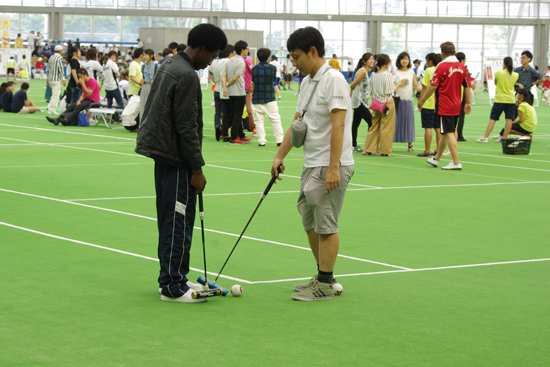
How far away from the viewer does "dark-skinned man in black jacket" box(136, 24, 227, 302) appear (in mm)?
5633

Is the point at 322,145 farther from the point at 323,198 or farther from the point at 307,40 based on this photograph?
the point at 307,40

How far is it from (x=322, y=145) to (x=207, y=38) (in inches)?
44.2

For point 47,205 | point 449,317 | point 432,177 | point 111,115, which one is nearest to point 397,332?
point 449,317

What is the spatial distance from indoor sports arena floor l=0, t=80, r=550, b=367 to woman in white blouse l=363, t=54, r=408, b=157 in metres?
3.22

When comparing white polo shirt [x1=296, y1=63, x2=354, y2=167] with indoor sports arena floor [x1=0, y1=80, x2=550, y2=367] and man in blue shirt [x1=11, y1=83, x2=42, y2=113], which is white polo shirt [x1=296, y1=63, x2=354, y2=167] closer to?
indoor sports arena floor [x1=0, y1=80, x2=550, y2=367]

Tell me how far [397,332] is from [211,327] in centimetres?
120

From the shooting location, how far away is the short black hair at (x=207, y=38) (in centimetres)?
573

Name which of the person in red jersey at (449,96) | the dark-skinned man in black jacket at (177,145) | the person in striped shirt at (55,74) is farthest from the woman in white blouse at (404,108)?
the person in striped shirt at (55,74)

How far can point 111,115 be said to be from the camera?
77.0ft

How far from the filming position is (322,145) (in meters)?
5.97

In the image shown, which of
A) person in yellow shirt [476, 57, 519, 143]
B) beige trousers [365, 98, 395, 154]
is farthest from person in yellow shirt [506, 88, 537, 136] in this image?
beige trousers [365, 98, 395, 154]

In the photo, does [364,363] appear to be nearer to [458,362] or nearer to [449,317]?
[458,362]

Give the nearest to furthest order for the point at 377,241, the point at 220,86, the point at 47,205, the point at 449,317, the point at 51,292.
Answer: the point at 449,317 → the point at 51,292 → the point at 377,241 → the point at 47,205 → the point at 220,86

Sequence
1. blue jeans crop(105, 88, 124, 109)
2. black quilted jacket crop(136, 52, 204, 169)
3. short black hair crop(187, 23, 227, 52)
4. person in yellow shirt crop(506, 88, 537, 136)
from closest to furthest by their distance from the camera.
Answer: black quilted jacket crop(136, 52, 204, 169) → short black hair crop(187, 23, 227, 52) → person in yellow shirt crop(506, 88, 537, 136) → blue jeans crop(105, 88, 124, 109)
